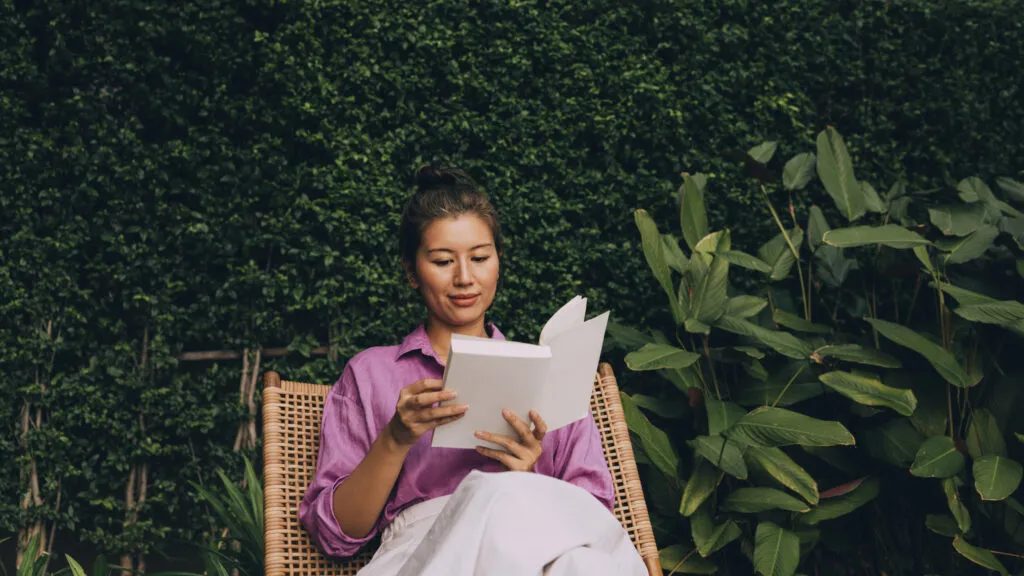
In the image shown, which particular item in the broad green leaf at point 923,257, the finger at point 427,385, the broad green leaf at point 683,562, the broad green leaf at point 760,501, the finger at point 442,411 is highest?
the broad green leaf at point 923,257

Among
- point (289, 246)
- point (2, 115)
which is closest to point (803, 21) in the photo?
point (289, 246)

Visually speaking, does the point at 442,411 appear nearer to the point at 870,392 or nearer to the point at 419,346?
the point at 419,346

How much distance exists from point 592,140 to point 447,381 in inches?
74.5

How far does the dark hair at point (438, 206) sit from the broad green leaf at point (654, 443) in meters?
0.91

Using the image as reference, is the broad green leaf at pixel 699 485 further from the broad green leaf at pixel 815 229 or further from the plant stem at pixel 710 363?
the broad green leaf at pixel 815 229

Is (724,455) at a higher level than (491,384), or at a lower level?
lower

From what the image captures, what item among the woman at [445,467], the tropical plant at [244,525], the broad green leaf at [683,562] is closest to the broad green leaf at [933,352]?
the broad green leaf at [683,562]

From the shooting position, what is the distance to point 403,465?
75.6 inches

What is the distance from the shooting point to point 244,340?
116 inches

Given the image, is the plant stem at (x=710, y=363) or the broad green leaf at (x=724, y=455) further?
the plant stem at (x=710, y=363)

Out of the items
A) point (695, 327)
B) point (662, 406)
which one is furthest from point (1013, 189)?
point (662, 406)

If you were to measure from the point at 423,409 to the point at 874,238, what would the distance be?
1686 millimetres

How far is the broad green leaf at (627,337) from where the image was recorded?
2891mm

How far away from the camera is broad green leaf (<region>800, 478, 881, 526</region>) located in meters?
2.69
